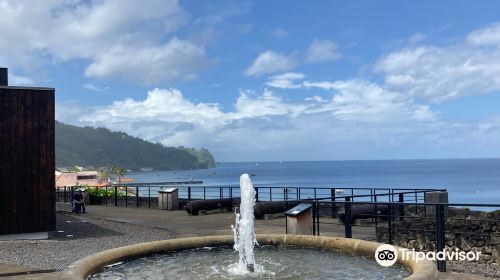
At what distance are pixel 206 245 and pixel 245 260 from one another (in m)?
1.13

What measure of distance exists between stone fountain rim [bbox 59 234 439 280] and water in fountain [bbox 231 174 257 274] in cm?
43

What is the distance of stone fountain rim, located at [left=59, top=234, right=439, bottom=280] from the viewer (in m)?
6.85

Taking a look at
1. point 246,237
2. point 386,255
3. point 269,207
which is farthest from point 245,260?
point 269,207

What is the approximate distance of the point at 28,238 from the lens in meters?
15.8

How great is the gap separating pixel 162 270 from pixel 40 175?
980 centimetres

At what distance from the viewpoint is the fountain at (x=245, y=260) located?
746 cm

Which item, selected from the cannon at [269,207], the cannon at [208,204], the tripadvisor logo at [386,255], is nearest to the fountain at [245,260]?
the tripadvisor logo at [386,255]

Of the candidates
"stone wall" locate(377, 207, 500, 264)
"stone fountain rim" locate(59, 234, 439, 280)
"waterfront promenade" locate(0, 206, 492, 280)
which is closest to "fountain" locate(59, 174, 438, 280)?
"stone fountain rim" locate(59, 234, 439, 280)

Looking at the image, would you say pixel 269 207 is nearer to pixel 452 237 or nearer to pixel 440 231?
pixel 452 237

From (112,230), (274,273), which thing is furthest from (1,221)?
(274,273)

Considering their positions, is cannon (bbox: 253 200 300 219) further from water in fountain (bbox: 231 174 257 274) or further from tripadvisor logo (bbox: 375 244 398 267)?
tripadvisor logo (bbox: 375 244 398 267)

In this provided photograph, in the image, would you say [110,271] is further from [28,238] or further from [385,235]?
[28,238]

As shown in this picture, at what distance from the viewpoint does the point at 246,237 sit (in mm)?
8891

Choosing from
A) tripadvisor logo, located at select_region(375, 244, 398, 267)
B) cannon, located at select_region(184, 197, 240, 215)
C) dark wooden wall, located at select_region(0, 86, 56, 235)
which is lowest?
cannon, located at select_region(184, 197, 240, 215)
